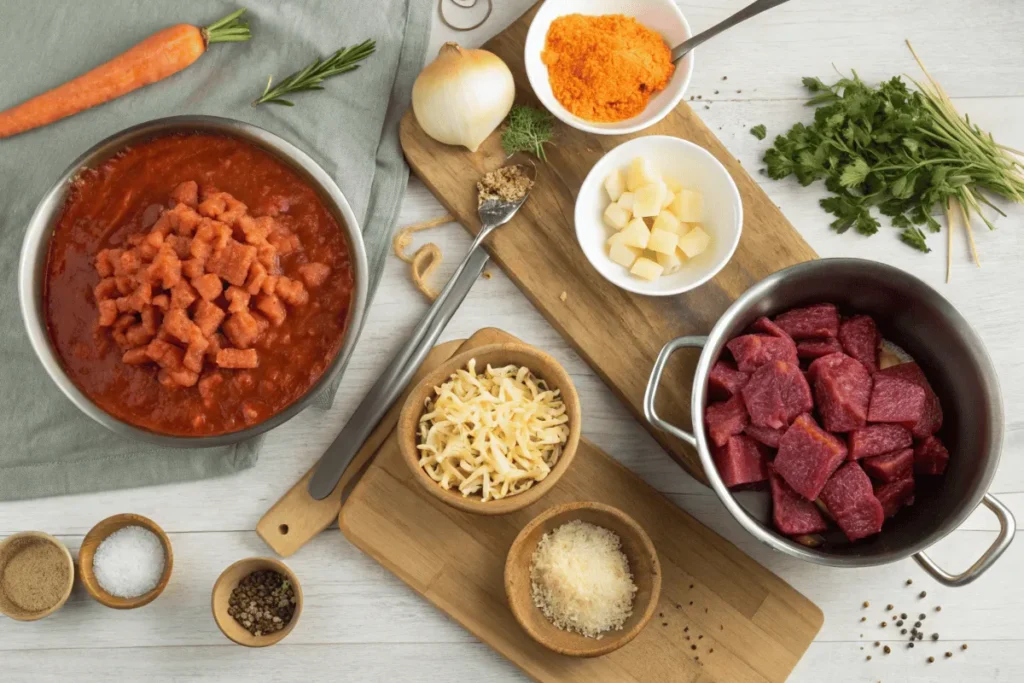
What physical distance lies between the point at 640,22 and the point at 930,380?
1.72 m

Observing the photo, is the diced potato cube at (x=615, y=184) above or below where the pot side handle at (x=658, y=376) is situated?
above

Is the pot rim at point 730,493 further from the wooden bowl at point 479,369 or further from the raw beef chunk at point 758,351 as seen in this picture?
the wooden bowl at point 479,369

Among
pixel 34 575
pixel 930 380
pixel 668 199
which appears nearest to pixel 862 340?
pixel 930 380

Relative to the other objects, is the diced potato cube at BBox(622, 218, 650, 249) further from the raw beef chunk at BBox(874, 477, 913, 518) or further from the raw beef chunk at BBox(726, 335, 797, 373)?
the raw beef chunk at BBox(874, 477, 913, 518)

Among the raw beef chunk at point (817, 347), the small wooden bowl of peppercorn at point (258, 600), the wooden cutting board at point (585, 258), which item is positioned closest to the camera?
the raw beef chunk at point (817, 347)

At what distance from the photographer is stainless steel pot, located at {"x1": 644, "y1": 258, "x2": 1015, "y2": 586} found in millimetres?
2570

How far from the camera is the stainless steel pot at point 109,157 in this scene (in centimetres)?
267

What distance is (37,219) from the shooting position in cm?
270

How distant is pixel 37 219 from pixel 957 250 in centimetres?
338

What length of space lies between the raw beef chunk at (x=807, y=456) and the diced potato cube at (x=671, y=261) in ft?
2.31

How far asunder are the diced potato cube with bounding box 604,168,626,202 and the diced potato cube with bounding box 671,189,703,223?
20 cm

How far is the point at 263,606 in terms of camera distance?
2975 millimetres

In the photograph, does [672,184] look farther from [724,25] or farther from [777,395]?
[777,395]

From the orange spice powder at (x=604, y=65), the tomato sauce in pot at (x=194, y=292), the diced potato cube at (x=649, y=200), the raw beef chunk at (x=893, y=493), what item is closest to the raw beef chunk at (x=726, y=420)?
the raw beef chunk at (x=893, y=493)
